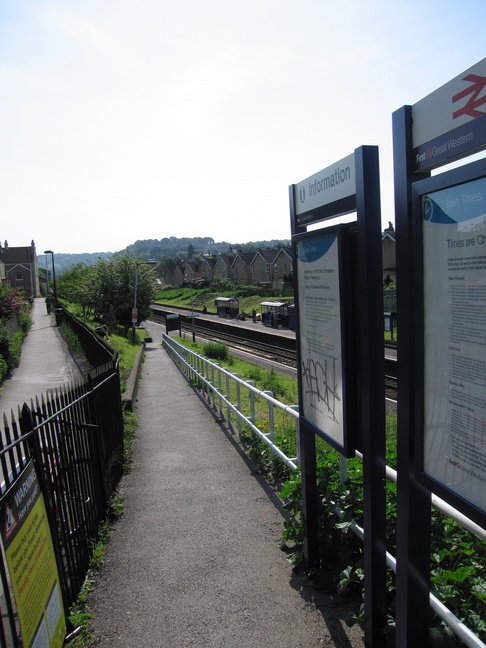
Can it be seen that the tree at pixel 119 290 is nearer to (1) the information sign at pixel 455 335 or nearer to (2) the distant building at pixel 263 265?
(1) the information sign at pixel 455 335

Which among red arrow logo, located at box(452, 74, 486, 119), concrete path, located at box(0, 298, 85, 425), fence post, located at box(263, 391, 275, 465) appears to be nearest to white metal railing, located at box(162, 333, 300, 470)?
fence post, located at box(263, 391, 275, 465)

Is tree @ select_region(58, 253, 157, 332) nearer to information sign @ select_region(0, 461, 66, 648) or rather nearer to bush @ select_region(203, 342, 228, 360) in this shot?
bush @ select_region(203, 342, 228, 360)

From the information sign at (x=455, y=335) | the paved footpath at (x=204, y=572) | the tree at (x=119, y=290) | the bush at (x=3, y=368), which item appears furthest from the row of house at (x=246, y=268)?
the information sign at (x=455, y=335)

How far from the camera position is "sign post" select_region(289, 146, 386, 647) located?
264 centimetres

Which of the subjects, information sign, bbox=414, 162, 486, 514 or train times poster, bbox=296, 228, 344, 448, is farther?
train times poster, bbox=296, 228, 344, 448

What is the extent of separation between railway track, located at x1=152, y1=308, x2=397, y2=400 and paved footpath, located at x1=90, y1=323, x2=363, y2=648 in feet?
44.8

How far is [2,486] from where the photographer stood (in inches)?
101

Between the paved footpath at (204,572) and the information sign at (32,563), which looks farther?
the paved footpath at (204,572)

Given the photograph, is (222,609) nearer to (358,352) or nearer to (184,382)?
(358,352)

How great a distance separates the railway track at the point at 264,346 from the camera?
2156 cm

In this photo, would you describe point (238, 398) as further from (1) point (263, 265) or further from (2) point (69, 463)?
(1) point (263, 265)

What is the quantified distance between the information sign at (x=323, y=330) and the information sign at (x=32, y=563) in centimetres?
183

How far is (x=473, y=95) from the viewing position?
5.98 ft

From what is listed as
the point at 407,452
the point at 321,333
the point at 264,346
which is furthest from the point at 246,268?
the point at 407,452
